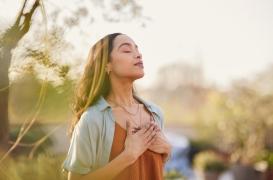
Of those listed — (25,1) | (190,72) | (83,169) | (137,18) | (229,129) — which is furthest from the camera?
(190,72)

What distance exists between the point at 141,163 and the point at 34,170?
2.45 feet

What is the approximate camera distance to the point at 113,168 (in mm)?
1187

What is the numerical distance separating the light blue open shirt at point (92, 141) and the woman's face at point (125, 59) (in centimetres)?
9

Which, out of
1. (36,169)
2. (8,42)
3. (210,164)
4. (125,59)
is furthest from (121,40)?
(210,164)

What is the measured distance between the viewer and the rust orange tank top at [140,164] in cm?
122

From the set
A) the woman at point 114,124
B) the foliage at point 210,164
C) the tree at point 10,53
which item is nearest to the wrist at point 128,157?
the woman at point 114,124

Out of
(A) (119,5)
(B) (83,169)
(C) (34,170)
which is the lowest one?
(C) (34,170)

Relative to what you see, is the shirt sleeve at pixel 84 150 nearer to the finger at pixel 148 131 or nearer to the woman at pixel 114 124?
the woman at pixel 114 124

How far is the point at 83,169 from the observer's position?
121cm

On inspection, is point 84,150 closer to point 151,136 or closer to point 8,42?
point 151,136

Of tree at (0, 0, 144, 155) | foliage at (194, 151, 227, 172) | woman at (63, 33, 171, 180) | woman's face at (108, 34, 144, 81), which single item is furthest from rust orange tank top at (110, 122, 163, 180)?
foliage at (194, 151, 227, 172)

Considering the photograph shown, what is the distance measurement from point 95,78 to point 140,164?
0.21 metres

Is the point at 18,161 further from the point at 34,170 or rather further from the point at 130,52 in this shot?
the point at 130,52

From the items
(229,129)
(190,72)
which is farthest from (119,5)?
(190,72)
